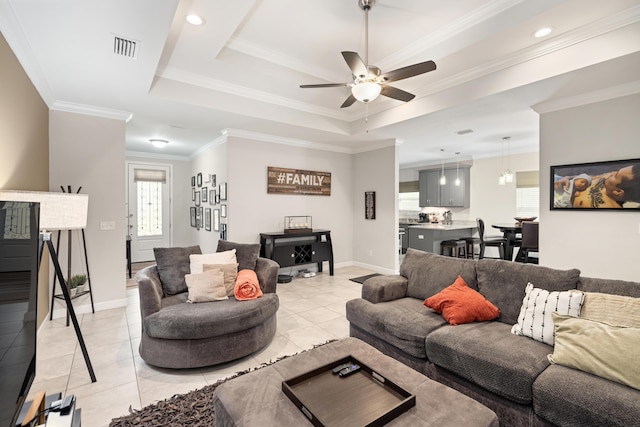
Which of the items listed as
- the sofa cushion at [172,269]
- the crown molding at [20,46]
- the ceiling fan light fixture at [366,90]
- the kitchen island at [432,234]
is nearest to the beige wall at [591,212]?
the ceiling fan light fixture at [366,90]

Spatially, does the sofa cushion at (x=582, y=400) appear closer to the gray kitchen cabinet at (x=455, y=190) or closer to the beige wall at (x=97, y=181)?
the beige wall at (x=97, y=181)

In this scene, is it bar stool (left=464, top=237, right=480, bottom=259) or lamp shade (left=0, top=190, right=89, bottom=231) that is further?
bar stool (left=464, top=237, right=480, bottom=259)

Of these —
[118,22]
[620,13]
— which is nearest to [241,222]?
[118,22]

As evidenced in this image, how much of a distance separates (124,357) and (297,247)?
3.25m

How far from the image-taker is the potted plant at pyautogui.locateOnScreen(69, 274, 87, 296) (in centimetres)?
379

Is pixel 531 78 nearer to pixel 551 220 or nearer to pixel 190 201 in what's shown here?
pixel 551 220

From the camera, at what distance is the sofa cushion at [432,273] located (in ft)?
9.08

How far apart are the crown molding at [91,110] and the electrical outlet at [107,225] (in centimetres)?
143

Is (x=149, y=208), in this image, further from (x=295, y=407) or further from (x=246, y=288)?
(x=295, y=407)

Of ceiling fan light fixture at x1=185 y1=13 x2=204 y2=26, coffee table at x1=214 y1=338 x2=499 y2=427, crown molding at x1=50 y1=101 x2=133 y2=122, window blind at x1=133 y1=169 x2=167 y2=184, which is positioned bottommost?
coffee table at x1=214 y1=338 x2=499 y2=427

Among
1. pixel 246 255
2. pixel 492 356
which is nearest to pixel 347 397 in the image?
pixel 492 356

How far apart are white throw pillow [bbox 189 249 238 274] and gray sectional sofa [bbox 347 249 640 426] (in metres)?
1.35

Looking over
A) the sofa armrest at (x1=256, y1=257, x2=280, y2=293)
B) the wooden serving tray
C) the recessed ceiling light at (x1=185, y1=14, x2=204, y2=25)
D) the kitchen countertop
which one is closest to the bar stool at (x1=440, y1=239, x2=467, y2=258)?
the kitchen countertop

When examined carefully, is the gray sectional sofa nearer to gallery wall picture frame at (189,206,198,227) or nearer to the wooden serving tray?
the wooden serving tray
